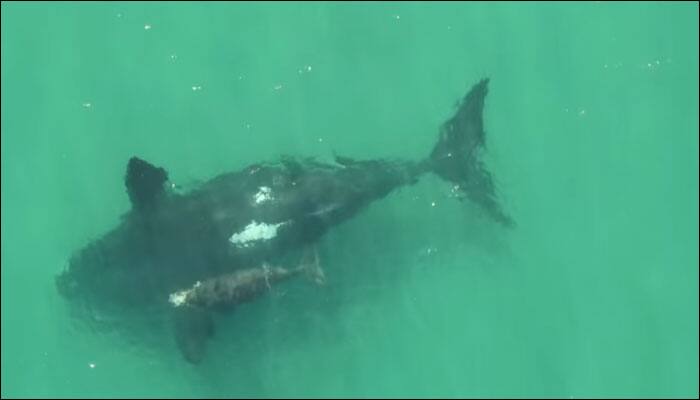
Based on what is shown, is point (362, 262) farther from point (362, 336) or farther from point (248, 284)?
point (248, 284)

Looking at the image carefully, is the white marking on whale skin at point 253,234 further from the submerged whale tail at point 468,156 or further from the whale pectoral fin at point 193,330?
the submerged whale tail at point 468,156

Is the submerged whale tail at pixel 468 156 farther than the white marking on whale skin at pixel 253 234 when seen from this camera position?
Yes

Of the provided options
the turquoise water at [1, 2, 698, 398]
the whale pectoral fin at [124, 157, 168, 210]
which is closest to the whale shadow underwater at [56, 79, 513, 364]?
the whale pectoral fin at [124, 157, 168, 210]

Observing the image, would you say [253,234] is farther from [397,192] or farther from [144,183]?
[397,192]

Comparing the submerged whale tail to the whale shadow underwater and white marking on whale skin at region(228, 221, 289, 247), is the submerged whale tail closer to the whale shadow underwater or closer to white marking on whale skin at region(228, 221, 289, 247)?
the whale shadow underwater

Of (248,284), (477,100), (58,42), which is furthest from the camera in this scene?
(58,42)

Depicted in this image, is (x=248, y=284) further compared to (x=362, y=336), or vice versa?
(x=362, y=336)

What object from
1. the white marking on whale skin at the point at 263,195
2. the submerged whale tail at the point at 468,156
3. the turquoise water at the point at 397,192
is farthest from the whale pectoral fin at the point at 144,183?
the submerged whale tail at the point at 468,156

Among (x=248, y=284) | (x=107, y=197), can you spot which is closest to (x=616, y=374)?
(x=248, y=284)
